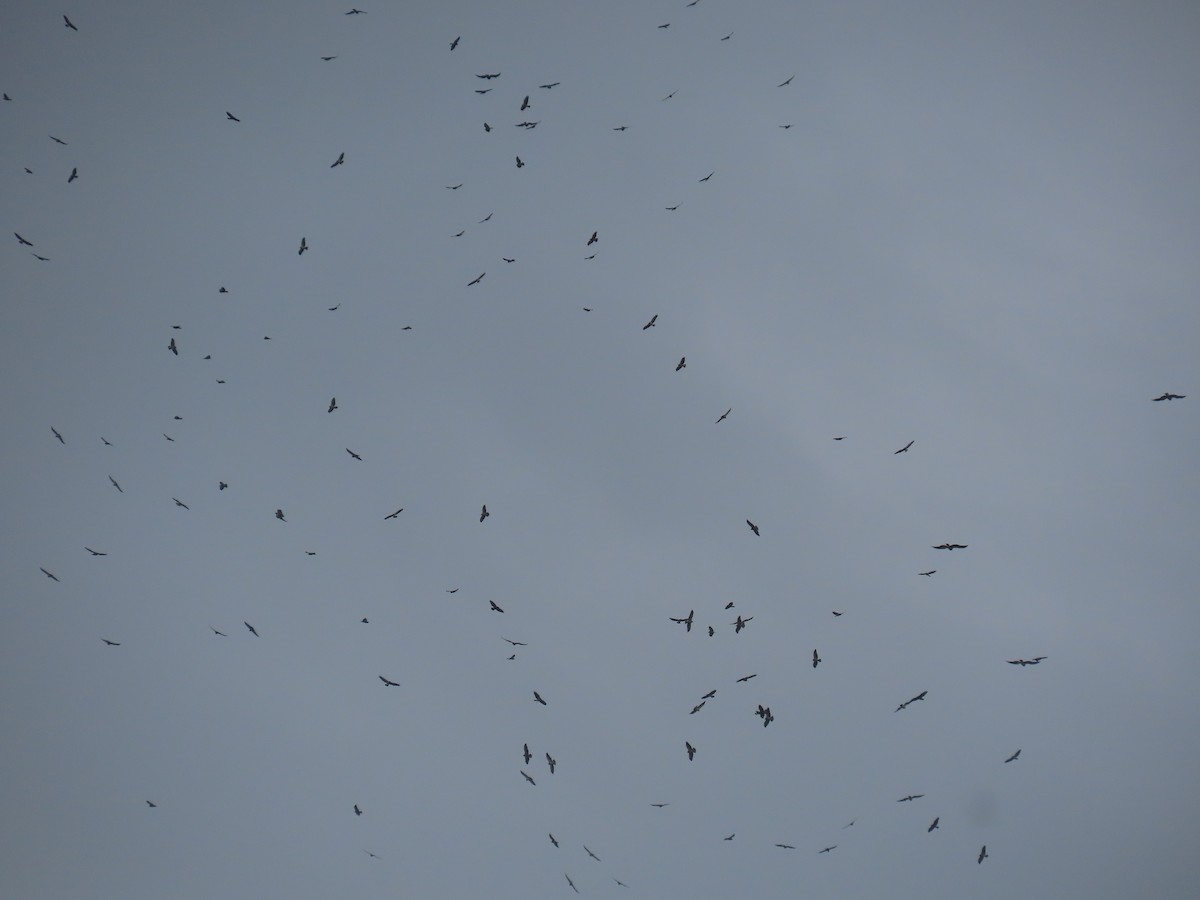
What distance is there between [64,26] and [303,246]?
4620 cm

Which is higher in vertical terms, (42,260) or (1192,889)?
(42,260)

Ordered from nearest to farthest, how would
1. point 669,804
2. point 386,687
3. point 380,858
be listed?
point 380,858, point 386,687, point 669,804

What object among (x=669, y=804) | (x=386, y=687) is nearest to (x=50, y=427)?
(x=386, y=687)

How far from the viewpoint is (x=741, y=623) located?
39.5 m

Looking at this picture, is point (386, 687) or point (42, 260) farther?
point (386, 687)

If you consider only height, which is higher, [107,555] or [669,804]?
[107,555]

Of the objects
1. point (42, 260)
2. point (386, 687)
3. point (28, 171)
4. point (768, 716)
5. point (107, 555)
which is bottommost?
point (386, 687)

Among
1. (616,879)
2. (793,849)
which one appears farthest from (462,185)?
(793,849)

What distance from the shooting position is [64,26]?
2874 inches

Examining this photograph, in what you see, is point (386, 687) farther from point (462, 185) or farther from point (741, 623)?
point (741, 623)

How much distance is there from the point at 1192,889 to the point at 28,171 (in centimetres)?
18675

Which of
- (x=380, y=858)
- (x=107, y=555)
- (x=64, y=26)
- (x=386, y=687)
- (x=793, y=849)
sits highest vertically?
(x=64, y=26)

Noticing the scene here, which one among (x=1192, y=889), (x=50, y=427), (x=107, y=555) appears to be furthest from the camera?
(x=1192, y=889)

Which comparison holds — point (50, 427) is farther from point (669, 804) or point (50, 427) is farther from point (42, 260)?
point (669, 804)
